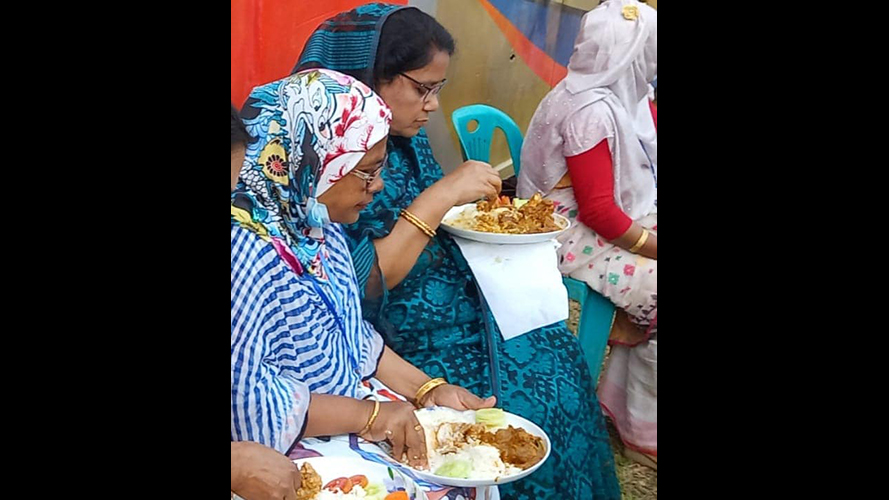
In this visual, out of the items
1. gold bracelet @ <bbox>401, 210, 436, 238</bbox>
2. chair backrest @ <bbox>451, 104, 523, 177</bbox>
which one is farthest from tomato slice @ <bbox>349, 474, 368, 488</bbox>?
chair backrest @ <bbox>451, 104, 523, 177</bbox>

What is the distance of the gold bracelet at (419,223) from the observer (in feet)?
4.61

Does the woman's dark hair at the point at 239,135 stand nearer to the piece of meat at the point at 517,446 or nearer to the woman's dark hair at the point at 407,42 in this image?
the woman's dark hair at the point at 407,42

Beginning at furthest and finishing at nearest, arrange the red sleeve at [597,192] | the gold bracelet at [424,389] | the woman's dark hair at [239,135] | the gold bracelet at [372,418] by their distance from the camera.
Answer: the red sleeve at [597,192] → the gold bracelet at [424,389] → the gold bracelet at [372,418] → the woman's dark hair at [239,135]

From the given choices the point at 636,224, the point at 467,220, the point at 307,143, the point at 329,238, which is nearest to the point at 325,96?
the point at 307,143

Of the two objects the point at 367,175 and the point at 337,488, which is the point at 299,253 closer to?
the point at 367,175

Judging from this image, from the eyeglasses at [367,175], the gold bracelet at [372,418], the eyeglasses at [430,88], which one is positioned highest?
the eyeglasses at [430,88]

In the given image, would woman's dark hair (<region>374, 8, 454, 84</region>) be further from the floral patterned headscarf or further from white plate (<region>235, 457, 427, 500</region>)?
white plate (<region>235, 457, 427, 500</region>)

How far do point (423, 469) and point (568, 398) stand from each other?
1.04 ft

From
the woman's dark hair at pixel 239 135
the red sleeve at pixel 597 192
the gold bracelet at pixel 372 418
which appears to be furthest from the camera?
the red sleeve at pixel 597 192

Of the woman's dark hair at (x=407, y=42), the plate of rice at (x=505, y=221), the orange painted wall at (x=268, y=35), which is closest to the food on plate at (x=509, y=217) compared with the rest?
the plate of rice at (x=505, y=221)

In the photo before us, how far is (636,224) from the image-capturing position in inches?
63.5

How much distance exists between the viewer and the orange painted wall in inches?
48.3

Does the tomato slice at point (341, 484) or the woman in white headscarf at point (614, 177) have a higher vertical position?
the woman in white headscarf at point (614, 177)

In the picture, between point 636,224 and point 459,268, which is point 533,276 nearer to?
point 459,268
